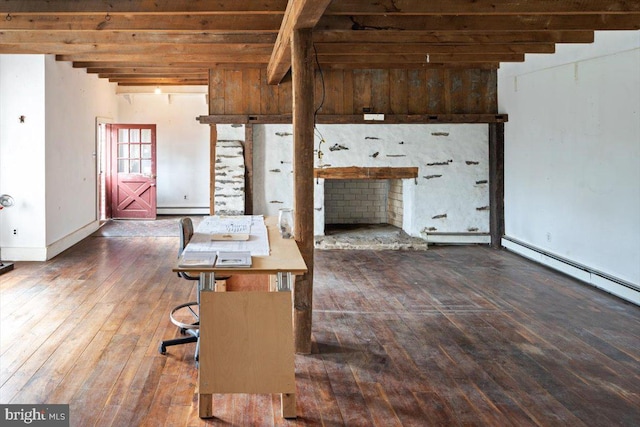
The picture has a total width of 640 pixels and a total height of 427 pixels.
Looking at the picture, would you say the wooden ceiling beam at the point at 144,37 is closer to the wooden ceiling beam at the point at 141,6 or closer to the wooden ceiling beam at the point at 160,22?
the wooden ceiling beam at the point at 160,22

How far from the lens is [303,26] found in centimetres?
385

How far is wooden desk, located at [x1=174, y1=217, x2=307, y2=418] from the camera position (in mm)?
2887

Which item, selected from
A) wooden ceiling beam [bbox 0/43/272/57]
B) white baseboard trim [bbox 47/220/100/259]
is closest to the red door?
white baseboard trim [bbox 47/220/100/259]

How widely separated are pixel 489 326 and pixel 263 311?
2.31 metres

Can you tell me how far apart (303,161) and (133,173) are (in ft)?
27.2

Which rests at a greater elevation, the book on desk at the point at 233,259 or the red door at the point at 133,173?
the red door at the point at 133,173

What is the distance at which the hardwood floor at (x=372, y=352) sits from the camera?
2957 millimetres

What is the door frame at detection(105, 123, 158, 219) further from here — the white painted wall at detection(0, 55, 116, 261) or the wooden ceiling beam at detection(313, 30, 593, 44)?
the wooden ceiling beam at detection(313, 30, 593, 44)

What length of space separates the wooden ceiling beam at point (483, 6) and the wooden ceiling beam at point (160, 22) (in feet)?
2.69

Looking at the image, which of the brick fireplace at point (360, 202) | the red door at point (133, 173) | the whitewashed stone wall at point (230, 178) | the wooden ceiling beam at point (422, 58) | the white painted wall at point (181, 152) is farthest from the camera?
the white painted wall at point (181, 152)

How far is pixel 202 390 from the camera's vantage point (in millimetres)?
2877

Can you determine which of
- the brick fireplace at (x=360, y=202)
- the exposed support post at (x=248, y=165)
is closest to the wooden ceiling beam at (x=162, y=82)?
the exposed support post at (x=248, y=165)

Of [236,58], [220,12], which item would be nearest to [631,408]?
[220,12]

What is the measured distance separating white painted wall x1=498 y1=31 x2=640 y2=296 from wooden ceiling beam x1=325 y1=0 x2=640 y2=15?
80cm
